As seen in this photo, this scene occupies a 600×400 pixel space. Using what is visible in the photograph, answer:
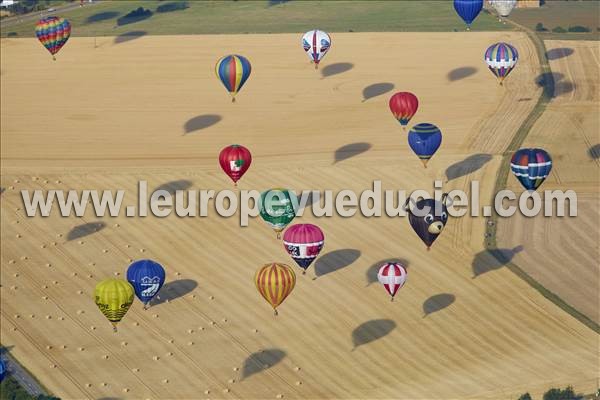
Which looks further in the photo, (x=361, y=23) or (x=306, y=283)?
(x=361, y=23)

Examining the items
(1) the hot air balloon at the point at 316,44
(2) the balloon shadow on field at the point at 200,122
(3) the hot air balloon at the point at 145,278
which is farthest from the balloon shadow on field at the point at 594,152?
(3) the hot air balloon at the point at 145,278

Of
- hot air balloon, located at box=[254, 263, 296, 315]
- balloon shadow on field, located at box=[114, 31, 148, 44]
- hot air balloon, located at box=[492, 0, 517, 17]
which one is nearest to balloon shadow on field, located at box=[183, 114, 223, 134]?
balloon shadow on field, located at box=[114, 31, 148, 44]

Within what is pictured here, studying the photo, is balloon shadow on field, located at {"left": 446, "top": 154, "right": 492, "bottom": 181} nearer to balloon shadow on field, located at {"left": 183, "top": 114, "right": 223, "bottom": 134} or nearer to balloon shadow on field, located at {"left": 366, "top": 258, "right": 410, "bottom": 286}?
balloon shadow on field, located at {"left": 366, "top": 258, "right": 410, "bottom": 286}

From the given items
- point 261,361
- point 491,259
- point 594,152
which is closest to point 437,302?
point 491,259

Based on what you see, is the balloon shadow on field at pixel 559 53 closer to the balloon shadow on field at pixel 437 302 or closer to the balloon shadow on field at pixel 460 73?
the balloon shadow on field at pixel 460 73

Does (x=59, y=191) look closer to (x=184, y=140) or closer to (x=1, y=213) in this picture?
A: (x=1, y=213)

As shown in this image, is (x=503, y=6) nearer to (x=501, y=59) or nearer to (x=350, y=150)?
(x=501, y=59)

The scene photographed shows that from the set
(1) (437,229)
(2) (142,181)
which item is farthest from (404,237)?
(2) (142,181)
